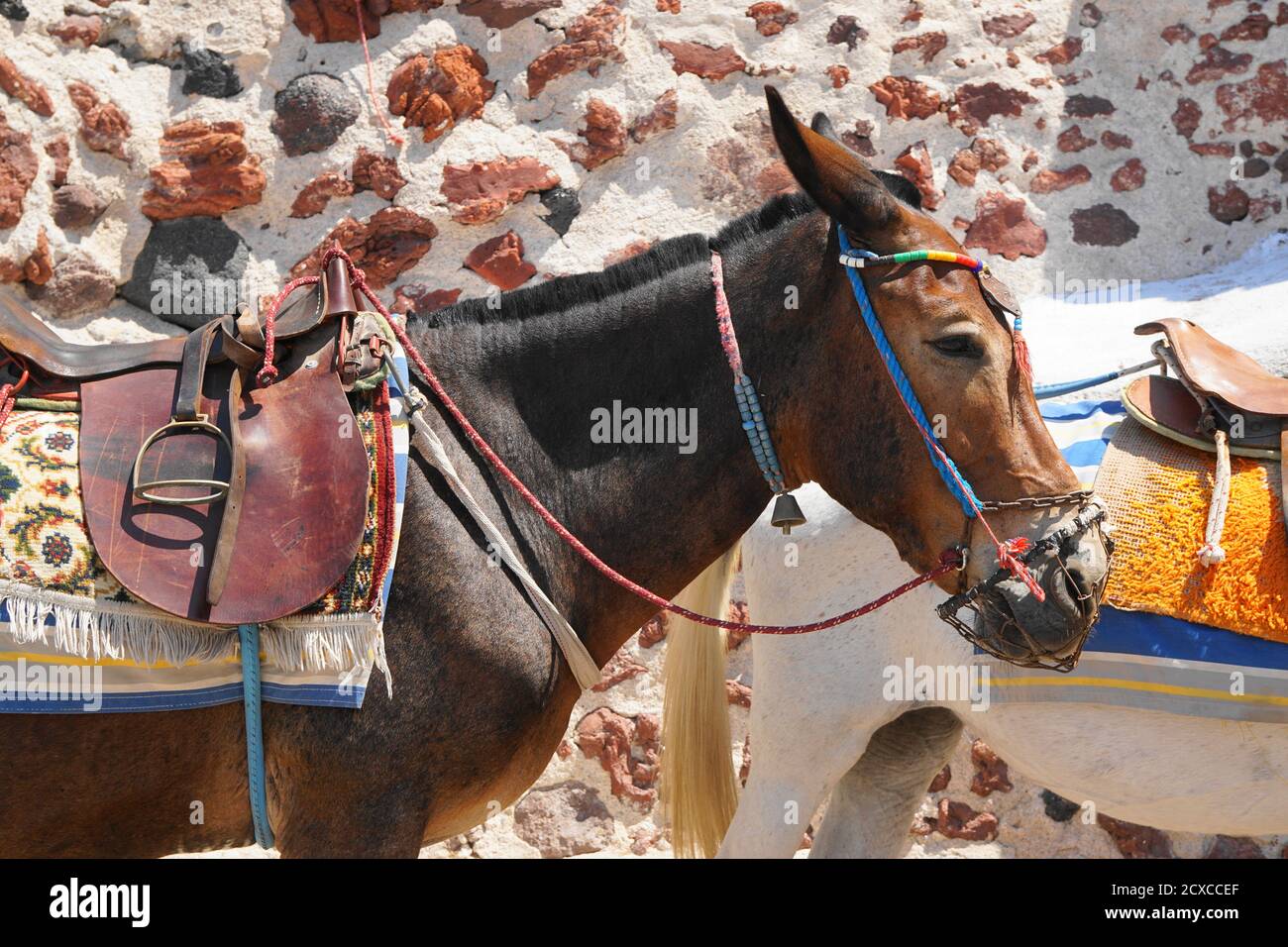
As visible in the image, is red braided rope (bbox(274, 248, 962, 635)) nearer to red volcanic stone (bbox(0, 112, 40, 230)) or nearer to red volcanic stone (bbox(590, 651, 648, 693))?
red volcanic stone (bbox(590, 651, 648, 693))

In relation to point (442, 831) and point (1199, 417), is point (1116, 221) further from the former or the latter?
point (442, 831)

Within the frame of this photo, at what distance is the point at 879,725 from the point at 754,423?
48.5 inches

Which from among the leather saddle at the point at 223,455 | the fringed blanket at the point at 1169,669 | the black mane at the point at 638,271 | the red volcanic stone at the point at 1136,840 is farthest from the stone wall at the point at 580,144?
the leather saddle at the point at 223,455

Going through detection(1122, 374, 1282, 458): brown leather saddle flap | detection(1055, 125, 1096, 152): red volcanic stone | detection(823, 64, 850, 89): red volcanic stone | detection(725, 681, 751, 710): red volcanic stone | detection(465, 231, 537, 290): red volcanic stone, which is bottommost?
detection(725, 681, 751, 710): red volcanic stone

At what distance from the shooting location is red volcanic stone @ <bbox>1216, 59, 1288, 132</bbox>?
13.4 feet

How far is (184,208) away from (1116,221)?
309 cm

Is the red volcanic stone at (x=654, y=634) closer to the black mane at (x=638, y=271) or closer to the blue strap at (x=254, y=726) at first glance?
the black mane at (x=638, y=271)

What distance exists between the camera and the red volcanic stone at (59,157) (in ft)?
11.7

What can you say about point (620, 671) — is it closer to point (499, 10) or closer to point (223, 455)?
point (223, 455)

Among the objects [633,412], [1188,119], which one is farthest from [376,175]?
[1188,119]

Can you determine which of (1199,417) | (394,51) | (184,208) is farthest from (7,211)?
(1199,417)

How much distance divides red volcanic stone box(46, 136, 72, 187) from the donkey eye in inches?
114

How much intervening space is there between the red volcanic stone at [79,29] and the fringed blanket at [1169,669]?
319cm

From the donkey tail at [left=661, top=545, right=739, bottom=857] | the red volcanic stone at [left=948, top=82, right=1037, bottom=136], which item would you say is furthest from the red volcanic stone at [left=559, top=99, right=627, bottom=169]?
the donkey tail at [left=661, top=545, right=739, bottom=857]
